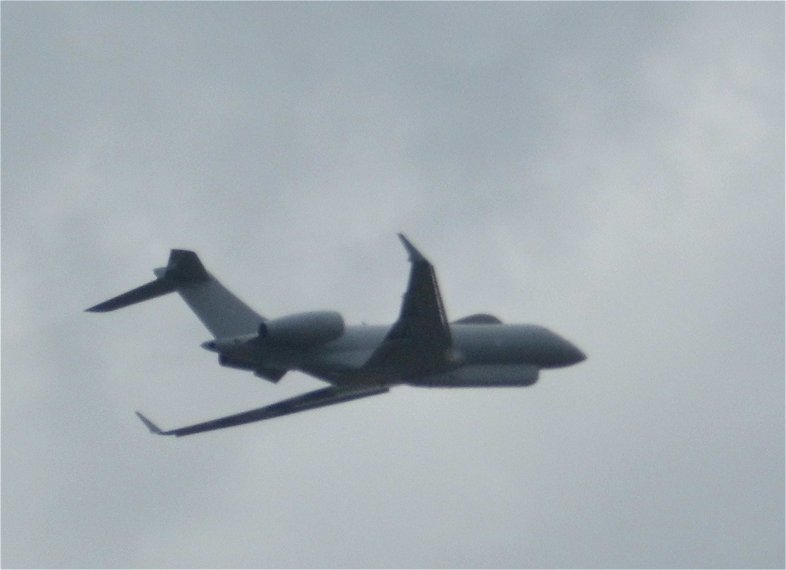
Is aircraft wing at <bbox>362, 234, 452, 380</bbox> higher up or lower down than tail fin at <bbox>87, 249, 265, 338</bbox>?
lower down

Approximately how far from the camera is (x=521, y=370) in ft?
161

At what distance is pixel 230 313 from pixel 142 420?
4.60 meters

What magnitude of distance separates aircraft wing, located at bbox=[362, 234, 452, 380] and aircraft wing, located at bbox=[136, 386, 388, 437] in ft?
9.11

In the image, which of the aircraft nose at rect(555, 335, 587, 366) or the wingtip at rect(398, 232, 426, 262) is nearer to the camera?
the wingtip at rect(398, 232, 426, 262)

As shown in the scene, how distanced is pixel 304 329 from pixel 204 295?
4984mm

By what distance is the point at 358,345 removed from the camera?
151 ft

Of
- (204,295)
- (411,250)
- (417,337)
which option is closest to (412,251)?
(411,250)

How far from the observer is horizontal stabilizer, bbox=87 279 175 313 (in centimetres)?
4441

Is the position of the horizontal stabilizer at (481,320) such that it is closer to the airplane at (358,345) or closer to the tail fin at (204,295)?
the airplane at (358,345)

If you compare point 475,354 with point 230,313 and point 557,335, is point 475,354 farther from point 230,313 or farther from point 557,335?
point 230,313

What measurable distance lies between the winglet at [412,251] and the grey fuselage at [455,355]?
5044 mm

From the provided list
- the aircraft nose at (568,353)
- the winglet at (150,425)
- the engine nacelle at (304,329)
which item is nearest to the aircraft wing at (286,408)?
the winglet at (150,425)

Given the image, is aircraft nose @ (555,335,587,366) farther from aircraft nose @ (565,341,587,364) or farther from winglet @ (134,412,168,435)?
winglet @ (134,412,168,435)

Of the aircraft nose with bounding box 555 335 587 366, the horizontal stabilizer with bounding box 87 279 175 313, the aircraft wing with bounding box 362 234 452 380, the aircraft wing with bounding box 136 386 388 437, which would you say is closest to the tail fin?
the horizontal stabilizer with bounding box 87 279 175 313
